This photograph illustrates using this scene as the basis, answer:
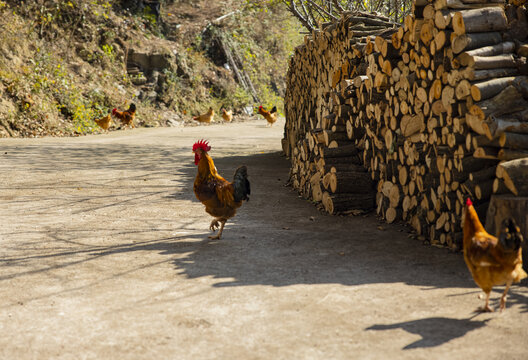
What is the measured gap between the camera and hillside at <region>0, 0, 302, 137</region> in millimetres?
16906

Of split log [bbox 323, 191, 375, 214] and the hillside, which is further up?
the hillside

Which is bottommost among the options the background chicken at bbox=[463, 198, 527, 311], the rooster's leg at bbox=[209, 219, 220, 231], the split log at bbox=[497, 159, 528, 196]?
the rooster's leg at bbox=[209, 219, 220, 231]

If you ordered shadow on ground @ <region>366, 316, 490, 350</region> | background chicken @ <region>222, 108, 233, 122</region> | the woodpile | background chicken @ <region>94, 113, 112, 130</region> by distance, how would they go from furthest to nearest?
background chicken @ <region>222, 108, 233, 122</region>
background chicken @ <region>94, 113, 112, 130</region>
the woodpile
shadow on ground @ <region>366, 316, 490, 350</region>

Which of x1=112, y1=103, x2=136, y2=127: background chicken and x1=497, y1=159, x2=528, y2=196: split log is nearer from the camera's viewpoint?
x1=497, y1=159, x2=528, y2=196: split log

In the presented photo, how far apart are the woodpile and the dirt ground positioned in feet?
1.52

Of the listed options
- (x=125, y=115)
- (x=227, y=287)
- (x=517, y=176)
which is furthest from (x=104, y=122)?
(x=517, y=176)

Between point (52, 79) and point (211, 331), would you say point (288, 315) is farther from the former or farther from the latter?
point (52, 79)

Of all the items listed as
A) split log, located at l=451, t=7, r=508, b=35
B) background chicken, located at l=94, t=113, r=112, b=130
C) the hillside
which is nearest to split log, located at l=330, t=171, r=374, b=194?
split log, located at l=451, t=7, r=508, b=35

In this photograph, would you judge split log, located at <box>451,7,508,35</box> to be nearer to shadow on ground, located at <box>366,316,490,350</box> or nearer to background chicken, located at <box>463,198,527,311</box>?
background chicken, located at <box>463,198,527,311</box>

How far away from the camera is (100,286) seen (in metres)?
4.19

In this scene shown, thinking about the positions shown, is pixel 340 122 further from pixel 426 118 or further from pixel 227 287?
pixel 227 287

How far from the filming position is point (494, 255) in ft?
11.1

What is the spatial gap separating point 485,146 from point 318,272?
1879mm

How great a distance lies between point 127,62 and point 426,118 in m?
19.3
